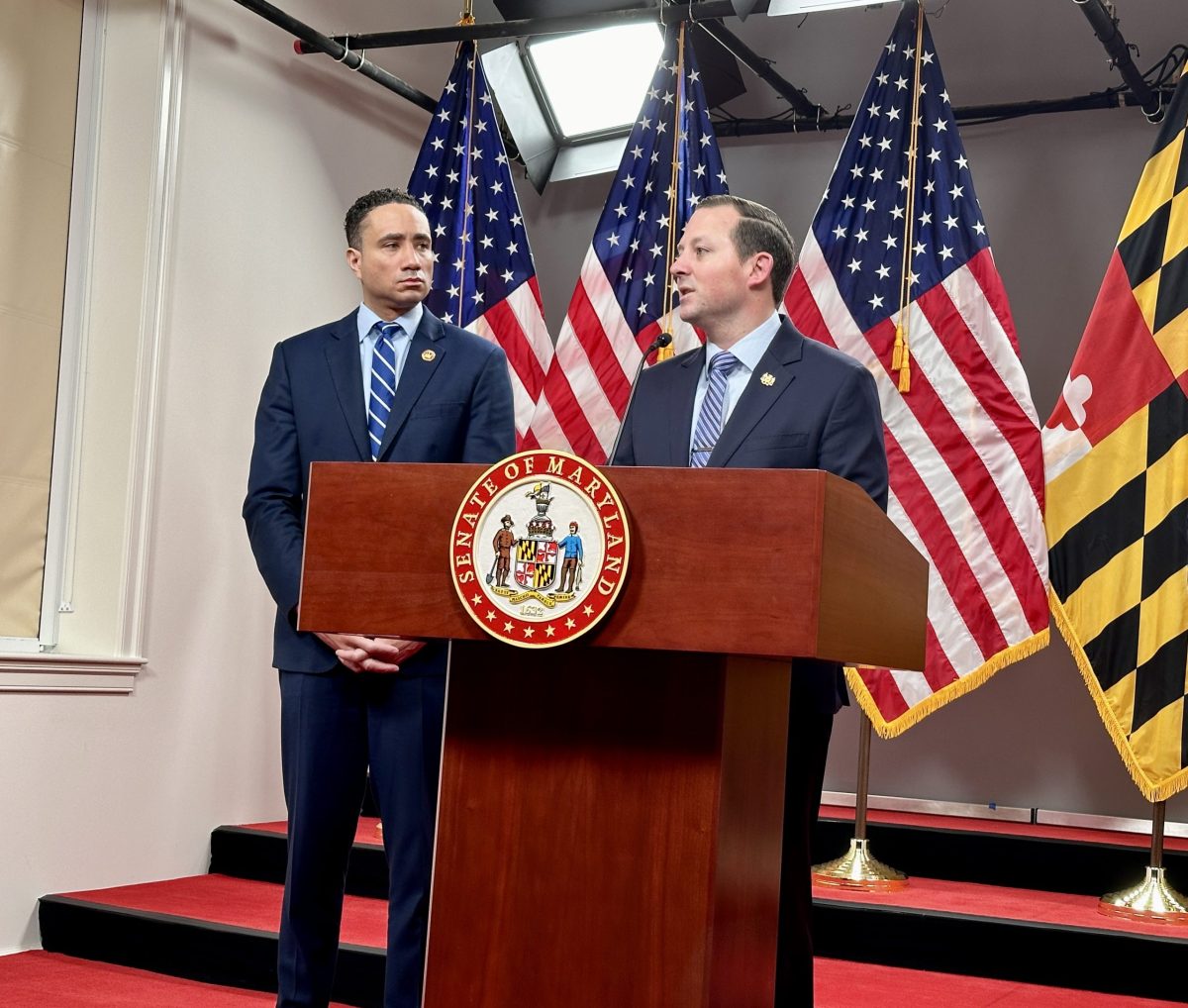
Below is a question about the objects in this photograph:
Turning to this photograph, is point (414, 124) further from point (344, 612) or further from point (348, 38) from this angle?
point (344, 612)

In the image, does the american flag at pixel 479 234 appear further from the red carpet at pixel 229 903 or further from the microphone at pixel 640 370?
the microphone at pixel 640 370

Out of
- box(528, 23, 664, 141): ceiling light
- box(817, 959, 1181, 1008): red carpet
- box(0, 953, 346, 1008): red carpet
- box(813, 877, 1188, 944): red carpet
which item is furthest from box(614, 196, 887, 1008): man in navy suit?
box(528, 23, 664, 141): ceiling light

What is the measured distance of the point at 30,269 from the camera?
12.8 feet

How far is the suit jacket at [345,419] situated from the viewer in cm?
234

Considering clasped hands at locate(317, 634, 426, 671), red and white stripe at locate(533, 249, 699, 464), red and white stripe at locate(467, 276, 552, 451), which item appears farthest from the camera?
red and white stripe at locate(467, 276, 552, 451)

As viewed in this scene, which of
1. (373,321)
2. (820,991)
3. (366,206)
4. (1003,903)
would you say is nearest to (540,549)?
(373,321)

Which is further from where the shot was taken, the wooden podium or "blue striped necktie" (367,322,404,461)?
"blue striped necktie" (367,322,404,461)

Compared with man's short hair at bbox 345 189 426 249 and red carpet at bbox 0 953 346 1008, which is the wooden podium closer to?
man's short hair at bbox 345 189 426 249

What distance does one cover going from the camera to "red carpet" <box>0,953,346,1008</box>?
3047mm

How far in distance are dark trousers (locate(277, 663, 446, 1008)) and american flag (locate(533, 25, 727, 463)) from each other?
2.33 meters

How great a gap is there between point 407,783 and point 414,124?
3.76 metres

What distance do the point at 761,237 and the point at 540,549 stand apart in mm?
897

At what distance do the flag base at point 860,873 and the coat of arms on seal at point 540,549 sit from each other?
2.51 meters

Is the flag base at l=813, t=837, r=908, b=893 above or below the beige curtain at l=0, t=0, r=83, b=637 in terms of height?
below
